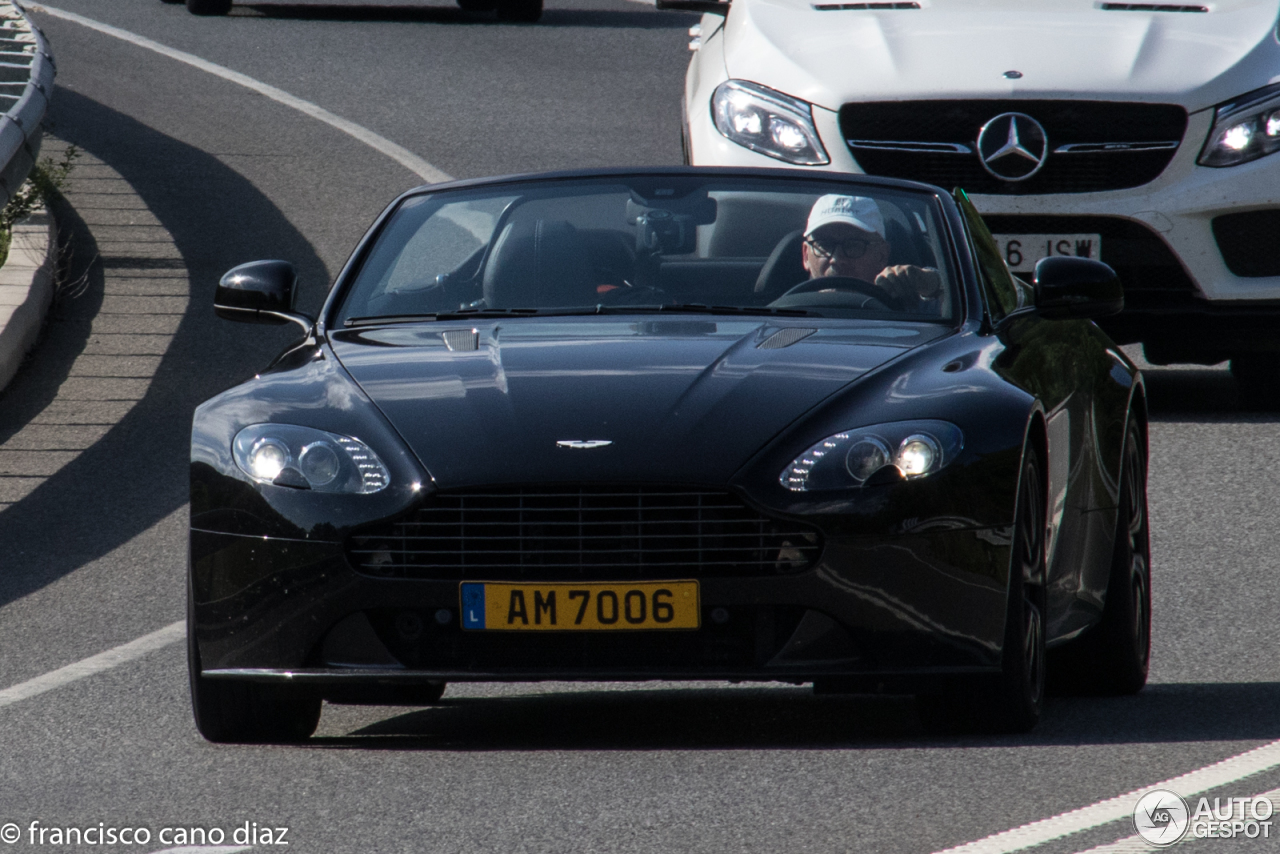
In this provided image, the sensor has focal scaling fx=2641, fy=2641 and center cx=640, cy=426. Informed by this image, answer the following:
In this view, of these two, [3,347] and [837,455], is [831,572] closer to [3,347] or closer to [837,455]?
[837,455]

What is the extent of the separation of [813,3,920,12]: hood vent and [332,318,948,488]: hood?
527 centimetres

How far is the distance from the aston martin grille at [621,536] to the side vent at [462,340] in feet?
2.78

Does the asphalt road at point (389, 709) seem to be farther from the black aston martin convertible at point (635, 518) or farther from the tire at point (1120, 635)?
the black aston martin convertible at point (635, 518)

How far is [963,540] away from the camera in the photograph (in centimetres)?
571

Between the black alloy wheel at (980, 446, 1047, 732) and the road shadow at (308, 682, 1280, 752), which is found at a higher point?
the black alloy wheel at (980, 446, 1047, 732)

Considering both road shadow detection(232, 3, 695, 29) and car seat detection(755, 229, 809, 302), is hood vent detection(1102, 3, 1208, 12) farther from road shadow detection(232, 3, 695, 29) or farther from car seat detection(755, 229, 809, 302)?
road shadow detection(232, 3, 695, 29)

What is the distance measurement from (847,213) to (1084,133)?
4.31 metres

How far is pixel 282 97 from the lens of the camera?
23.0 metres

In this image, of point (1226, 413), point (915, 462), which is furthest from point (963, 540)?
point (1226, 413)

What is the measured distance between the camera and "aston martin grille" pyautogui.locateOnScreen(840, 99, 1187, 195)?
36.6 feet

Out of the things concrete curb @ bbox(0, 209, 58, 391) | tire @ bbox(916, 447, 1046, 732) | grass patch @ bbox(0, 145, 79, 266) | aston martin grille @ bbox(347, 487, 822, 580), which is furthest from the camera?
grass patch @ bbox(0, 145, 79, 266)

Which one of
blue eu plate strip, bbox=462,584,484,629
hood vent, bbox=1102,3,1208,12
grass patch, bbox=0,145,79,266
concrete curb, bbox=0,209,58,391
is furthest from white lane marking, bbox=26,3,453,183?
blue eu plate strip, bbox=462,584,484,629

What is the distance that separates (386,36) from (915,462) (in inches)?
868

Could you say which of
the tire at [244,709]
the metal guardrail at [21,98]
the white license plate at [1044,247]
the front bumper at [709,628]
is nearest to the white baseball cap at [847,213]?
the front bumper at [709,628]
